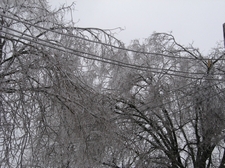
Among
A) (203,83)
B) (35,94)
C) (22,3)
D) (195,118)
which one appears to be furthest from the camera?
(195,118)

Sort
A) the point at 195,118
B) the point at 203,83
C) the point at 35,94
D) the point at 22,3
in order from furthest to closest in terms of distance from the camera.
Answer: the point at 195,118, the point at 203,83, the point at 22,3, the point at 35,94

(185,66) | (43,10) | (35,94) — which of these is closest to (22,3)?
(43,10)

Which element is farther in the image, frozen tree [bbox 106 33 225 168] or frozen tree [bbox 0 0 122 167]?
frozen tree [bbox 106 33 225 168]

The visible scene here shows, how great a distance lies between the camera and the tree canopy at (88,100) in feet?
16.5

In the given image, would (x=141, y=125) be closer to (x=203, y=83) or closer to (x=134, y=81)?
(x=134, y=81)

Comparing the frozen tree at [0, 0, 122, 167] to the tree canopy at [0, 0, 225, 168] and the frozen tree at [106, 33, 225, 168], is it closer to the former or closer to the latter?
the tree canopy at [0, 0, 225, 168]

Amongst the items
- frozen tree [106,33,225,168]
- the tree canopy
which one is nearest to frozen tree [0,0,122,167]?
the tree canopy

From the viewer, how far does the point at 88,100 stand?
5.22 m

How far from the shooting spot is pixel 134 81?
35.4 feet

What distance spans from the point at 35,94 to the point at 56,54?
72 cm

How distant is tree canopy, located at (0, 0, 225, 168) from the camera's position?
5043 millimetres

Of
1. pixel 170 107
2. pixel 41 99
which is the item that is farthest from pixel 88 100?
pixel 170 107

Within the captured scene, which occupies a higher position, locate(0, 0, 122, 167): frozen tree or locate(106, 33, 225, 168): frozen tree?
locate(106, 33, 225, 168): frozen tree

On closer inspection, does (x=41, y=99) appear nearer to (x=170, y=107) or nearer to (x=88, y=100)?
(x=88, y=100)
